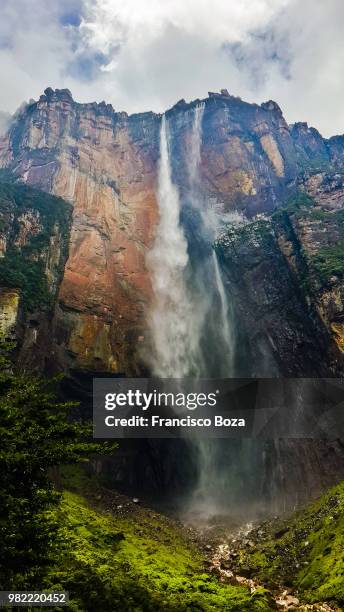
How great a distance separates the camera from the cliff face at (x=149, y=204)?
4016 centimetres

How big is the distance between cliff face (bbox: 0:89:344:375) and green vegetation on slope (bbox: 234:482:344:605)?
1363 cm

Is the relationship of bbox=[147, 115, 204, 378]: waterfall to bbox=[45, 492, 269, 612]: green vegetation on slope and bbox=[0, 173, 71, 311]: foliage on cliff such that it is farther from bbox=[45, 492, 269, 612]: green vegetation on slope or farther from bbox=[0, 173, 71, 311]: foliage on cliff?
bbox=[45, 492, 269, 612]: green vegetation on slope

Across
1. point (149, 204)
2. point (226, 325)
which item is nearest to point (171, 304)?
point (226, 325)

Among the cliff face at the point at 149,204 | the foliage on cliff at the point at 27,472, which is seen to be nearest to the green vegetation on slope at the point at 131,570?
the foliage on cliff at the point at 27,472

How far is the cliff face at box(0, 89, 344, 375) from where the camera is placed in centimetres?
4016

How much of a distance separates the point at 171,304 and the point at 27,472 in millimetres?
39432

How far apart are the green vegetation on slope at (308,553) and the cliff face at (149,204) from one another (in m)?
13.6

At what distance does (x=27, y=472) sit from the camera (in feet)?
30.7

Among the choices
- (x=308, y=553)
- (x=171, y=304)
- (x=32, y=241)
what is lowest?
(x=308, y=553)

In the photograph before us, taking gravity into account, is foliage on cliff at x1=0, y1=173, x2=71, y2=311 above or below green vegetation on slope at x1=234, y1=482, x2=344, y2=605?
above

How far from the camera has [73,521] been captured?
21266 millimetres

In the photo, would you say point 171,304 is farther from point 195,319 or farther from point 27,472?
point 27,472

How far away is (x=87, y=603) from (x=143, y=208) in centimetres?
5394

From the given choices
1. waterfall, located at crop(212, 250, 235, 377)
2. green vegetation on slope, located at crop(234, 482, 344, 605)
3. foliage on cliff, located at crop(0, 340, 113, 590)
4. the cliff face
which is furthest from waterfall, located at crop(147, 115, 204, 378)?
foliage on cliff, located at crop(0, 340, 113, 590)
